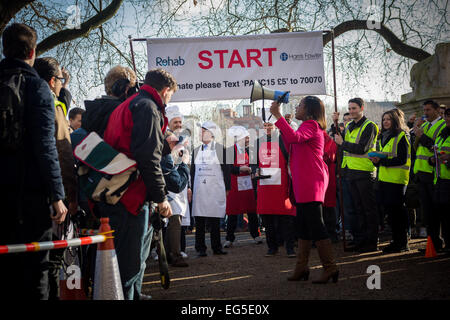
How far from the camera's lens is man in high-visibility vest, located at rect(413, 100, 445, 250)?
21.8 ft

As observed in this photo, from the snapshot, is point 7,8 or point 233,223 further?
point 233,223

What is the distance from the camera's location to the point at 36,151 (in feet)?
9.41

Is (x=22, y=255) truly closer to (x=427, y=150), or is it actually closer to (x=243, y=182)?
(x=427, y=150)

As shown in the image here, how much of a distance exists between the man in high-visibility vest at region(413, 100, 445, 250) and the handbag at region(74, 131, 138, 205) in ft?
16.4

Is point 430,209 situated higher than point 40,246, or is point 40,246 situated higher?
point 40,246

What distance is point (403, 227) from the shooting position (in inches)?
272

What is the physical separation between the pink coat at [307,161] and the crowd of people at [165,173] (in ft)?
0.04

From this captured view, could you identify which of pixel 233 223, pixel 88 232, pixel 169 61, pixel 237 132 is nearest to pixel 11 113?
pixel 88 232

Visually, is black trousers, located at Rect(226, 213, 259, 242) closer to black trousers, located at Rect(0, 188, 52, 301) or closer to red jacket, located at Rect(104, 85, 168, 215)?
red jacket, located at Rect(104, 85, 168, 215)

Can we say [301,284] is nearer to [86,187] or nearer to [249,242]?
[86,187]

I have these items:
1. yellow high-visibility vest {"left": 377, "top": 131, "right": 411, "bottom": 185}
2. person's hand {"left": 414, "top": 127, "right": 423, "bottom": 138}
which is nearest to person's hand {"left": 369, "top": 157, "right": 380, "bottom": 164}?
yellow high-visibility vest {"left": 377, "top": 131, "right": 411, "bottom": 185}

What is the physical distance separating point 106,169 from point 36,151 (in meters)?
0.48

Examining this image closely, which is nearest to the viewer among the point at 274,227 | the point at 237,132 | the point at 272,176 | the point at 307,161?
the point at 307,161
